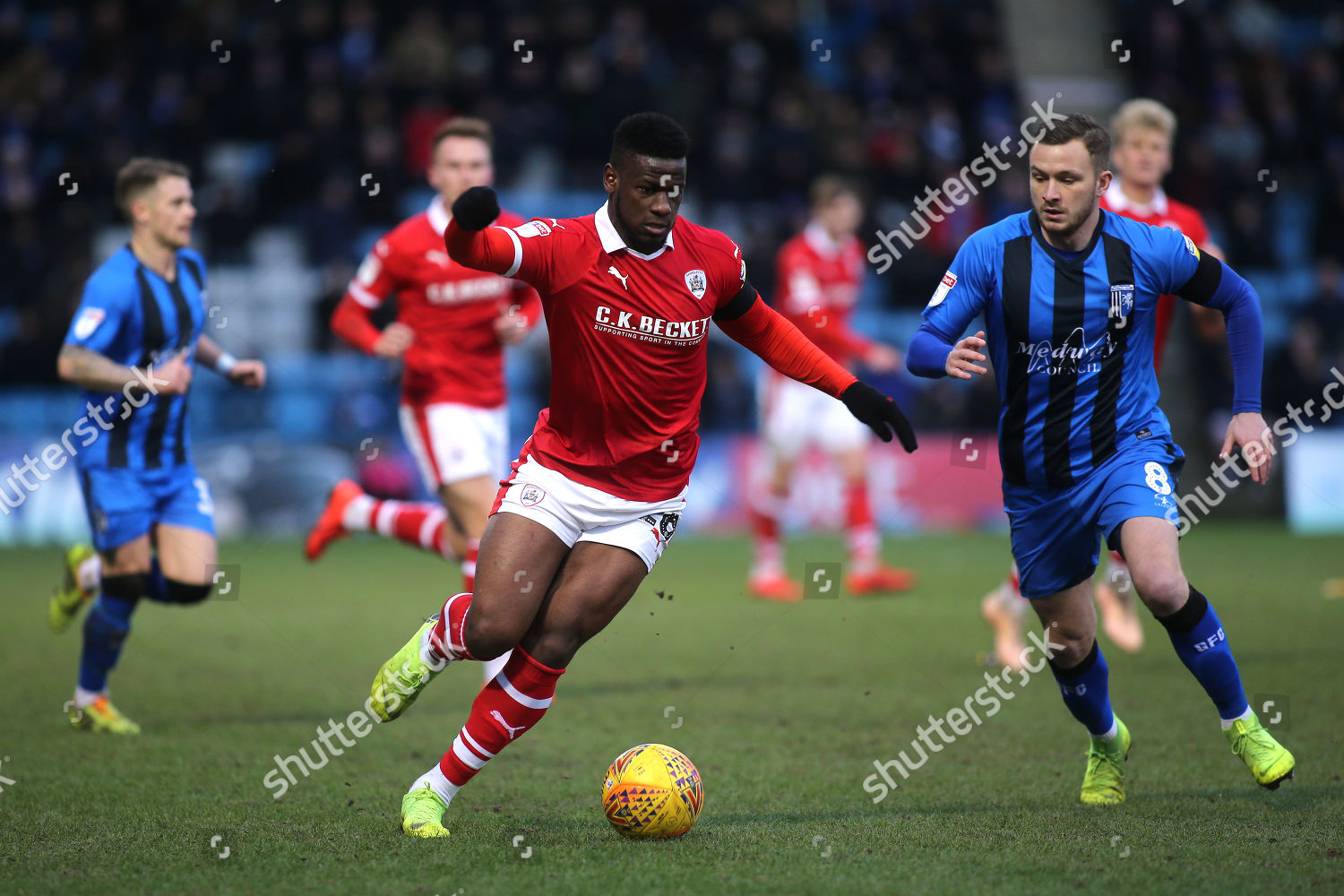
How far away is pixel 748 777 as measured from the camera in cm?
523

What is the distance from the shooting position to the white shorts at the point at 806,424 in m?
11.0

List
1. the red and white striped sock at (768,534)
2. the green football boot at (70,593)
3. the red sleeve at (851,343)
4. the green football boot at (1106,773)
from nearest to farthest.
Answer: the green football boot at (1106,773), the green football boot at (70,593), the red sleeve at (851,343), the red and white striped sock at (768,534)

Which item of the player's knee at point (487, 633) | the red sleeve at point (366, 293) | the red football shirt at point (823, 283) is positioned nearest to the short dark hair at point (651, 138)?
the player's knee at point (487, 633)

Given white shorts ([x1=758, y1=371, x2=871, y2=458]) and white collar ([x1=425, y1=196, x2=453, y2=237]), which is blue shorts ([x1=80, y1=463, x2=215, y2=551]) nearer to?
white collar ([x1=425, y1=196, x2=453, y2=237])

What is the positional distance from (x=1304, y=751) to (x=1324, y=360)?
469 inches

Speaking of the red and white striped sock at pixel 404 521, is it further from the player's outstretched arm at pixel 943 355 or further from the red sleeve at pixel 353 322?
the player's outstretched arm at pixel 943 355

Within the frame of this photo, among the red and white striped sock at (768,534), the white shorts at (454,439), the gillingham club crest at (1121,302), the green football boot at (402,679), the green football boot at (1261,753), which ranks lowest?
the red and white striped sock at (768,534)

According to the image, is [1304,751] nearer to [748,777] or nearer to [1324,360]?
[748,777]

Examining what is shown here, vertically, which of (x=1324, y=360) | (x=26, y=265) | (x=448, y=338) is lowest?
(x=1324, y=360)

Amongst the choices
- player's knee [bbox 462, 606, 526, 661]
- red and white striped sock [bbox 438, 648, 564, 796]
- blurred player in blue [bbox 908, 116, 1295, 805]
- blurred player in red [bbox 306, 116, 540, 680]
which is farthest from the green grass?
blurred player in red [bbox 306, 116, 540, 680]

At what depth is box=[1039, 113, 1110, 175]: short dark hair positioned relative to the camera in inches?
184

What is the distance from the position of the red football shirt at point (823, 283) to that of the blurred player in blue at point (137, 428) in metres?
5.25

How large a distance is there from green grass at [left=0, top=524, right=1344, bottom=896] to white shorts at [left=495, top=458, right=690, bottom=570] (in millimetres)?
929

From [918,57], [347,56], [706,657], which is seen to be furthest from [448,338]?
[918,57]
